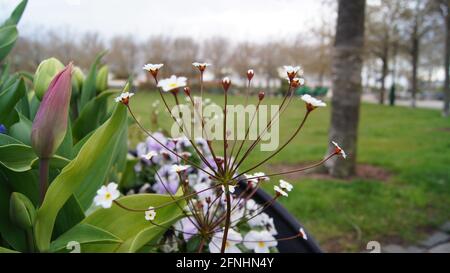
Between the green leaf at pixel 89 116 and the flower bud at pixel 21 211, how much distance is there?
1.47ft

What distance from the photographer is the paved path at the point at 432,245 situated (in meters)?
3.10

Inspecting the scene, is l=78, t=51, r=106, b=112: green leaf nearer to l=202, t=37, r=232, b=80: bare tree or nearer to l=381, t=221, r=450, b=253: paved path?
l=381, t=221, r=450, b=253: paved path

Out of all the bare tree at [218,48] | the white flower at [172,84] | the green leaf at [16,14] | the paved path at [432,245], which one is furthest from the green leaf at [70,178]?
the bare tree at [218,48]

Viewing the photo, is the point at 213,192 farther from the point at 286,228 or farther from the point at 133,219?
the point at 133,219

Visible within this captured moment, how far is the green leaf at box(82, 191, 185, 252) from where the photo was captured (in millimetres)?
849

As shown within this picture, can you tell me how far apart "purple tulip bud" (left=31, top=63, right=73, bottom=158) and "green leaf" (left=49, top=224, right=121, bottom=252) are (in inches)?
7.1

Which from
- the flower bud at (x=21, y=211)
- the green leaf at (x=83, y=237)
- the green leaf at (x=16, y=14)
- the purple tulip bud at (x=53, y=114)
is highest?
the green leaf at (x=16, y=14)

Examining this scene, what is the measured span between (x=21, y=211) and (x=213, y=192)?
23.5 inches

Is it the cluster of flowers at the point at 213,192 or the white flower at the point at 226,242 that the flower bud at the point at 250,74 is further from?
the white flower at the point at 226,242

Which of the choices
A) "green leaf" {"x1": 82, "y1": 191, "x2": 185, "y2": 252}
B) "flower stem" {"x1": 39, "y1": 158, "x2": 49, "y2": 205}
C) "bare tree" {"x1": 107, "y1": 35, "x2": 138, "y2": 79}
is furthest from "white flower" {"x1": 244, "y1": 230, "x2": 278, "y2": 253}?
"bare tree" {"x1": 107, "y1": 35, "x2": 138, "y2": 79}

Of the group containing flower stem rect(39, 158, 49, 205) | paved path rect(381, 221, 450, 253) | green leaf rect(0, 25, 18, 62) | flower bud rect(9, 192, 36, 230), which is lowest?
paved path rect(381, 221, 450, 253)
